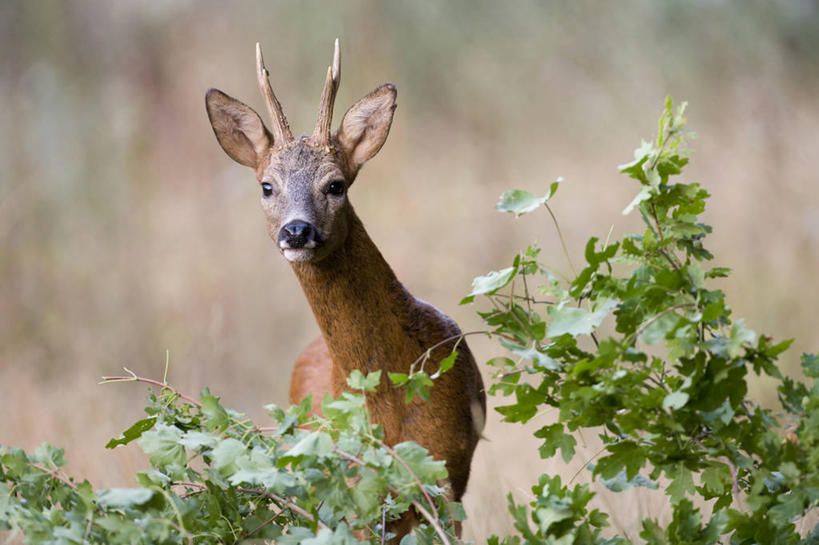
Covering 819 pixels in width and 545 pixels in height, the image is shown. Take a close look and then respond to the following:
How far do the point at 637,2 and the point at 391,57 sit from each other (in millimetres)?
1725

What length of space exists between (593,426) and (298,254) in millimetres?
1138

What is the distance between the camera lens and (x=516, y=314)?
2.46 m

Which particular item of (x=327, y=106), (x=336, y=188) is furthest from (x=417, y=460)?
(x=327, y=106)

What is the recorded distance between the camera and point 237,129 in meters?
3.58

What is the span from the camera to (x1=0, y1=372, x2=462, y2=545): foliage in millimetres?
2201

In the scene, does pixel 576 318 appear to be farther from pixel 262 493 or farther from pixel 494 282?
pixel 262 493

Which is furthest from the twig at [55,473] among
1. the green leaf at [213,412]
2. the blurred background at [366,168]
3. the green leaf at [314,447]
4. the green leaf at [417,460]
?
the blurred background at [366,168]

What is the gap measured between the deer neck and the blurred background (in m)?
3.11

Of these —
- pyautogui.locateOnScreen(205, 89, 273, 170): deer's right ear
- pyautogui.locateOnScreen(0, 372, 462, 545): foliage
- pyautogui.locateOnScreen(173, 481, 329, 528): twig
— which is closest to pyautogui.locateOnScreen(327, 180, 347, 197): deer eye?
pyautogui.locateOnScreen(205, 89, 273, 170): deer's right ear

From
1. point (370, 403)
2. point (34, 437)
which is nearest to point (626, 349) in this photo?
point (370, 403)

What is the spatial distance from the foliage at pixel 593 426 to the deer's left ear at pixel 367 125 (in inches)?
45.4

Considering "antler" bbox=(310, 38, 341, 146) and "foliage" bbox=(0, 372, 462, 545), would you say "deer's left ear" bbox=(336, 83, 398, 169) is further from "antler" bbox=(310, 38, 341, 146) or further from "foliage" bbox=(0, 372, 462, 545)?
"foliage" bbox=(0, 372, 462, 545)

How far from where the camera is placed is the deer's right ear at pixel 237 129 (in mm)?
3533

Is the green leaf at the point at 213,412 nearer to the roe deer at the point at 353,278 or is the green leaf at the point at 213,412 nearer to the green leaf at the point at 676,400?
the roe deer at the point at 353,278
